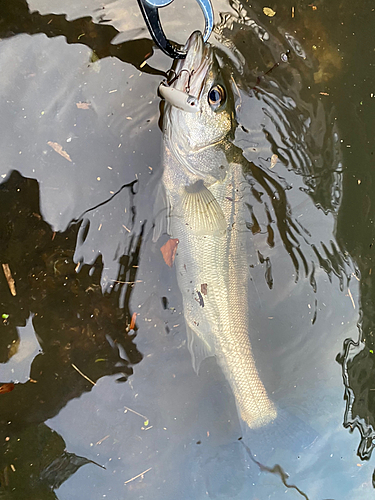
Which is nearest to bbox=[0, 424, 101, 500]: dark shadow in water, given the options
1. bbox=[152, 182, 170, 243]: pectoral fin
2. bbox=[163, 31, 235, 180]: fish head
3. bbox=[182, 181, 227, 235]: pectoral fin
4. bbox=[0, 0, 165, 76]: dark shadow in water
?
bbox=[152, 182, 170, 243]: pectoral fin

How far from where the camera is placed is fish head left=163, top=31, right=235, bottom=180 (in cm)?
229

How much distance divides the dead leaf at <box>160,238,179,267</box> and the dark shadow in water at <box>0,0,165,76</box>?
128 centimetres

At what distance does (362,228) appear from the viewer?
3014 millimetres

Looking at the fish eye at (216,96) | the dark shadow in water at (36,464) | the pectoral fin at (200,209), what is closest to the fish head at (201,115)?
the fish eye at (216,96)

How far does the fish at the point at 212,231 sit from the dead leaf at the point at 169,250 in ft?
0.15

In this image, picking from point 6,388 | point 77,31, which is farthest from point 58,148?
point 6,388

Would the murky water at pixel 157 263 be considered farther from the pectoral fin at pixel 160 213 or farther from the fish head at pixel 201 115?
the fish head at pixel 201 115

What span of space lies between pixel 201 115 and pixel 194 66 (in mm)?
313

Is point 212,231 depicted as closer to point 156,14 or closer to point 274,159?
point 274,159

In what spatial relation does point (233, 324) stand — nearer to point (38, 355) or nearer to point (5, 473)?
point (38, 355)

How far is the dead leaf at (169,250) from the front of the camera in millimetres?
2674

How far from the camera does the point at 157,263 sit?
9.02 ft

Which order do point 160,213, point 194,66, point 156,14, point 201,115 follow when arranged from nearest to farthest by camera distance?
point 156,14 → point 194,66 → point 201,115 → point 160,213

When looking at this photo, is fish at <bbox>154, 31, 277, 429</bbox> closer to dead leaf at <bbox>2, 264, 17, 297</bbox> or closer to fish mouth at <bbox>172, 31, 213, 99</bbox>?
fish mouth at <bbox>172, 31, 213, 99</bbox>
